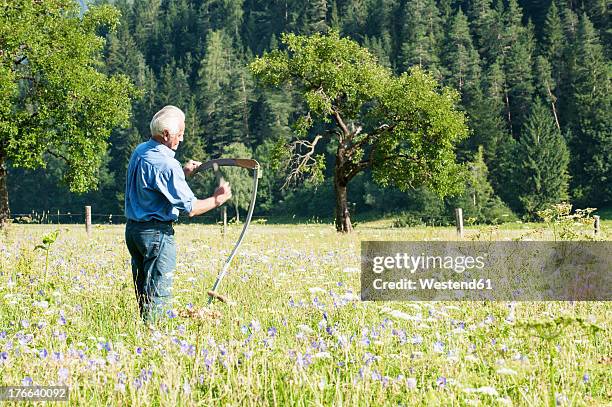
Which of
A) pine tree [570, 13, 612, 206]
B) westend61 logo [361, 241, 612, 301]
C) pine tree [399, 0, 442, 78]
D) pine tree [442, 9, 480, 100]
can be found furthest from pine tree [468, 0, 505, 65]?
westend61 logo [361, 241, 612, 301]

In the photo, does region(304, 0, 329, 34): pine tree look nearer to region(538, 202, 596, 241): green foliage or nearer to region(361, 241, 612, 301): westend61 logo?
region(361, 241, 612, 301): westend61 logo

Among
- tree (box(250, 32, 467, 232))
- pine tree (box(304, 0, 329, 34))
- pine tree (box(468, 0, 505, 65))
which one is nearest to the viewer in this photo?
tree (box(250, 32, 467, 232))

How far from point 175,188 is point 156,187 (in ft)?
0.65

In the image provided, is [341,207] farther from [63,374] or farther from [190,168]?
[63,374]

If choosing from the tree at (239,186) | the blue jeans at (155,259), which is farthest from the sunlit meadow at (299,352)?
the tree at (239,186)

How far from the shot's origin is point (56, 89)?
28.3 metres

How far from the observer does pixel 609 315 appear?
21.5 feet

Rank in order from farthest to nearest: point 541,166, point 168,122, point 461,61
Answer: point 461,61, point 541,166, point 168,122

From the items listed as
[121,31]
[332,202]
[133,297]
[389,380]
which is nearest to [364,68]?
[133,297]

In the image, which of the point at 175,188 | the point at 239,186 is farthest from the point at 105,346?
the point at 239,186

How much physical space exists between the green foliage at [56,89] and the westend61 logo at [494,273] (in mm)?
20577

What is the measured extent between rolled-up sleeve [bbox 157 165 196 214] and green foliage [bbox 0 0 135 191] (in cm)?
2263

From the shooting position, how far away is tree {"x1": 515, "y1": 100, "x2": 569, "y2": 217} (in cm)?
7288

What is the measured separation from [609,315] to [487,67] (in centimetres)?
10396
